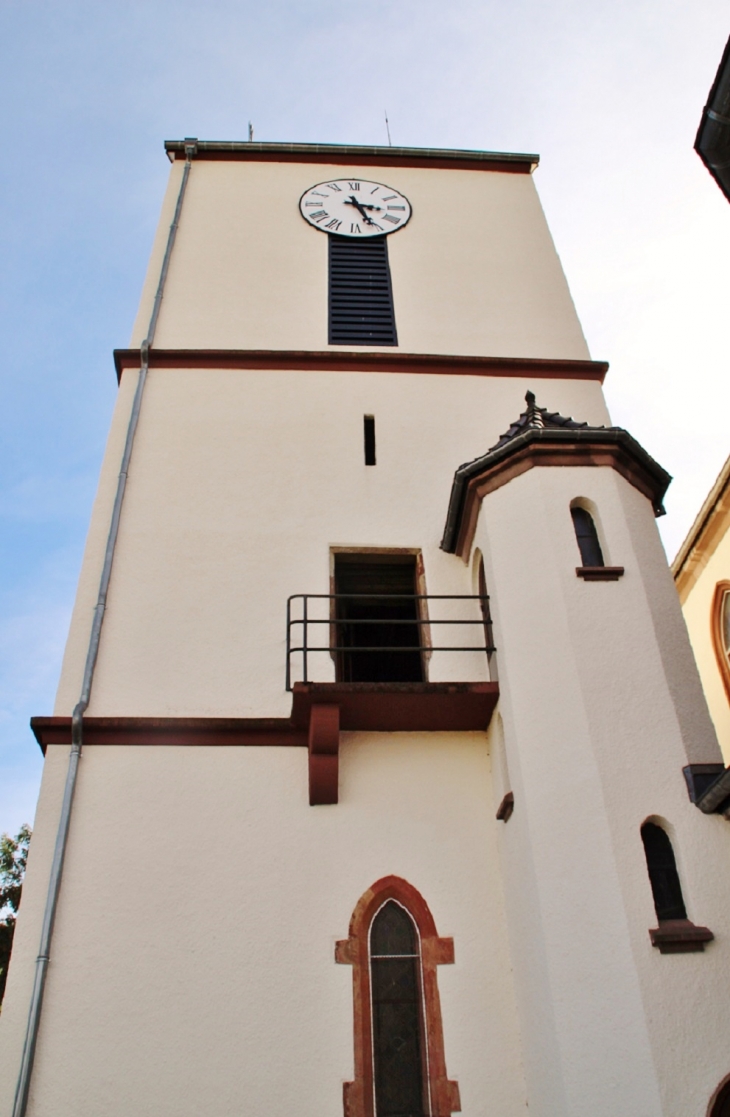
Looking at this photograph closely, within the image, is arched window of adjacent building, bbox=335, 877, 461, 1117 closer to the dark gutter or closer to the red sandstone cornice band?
the dark gutter

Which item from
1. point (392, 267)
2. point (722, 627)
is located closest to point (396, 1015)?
point (722, 627)

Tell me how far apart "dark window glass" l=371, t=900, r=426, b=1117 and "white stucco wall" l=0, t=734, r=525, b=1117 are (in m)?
0.20

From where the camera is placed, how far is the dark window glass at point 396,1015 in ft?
19.9

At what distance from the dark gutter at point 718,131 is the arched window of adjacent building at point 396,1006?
5.88m

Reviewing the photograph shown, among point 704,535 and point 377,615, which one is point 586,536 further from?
point 704,535

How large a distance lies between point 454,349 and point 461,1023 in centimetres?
758

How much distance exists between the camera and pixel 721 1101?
5168mm

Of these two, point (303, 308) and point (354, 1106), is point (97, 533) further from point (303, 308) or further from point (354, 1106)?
point (354, 1106)

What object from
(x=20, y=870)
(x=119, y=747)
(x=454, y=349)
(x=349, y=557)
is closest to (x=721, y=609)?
(x=454, y=349)

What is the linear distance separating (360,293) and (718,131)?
5.98m

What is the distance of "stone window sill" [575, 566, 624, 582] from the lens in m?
7.07

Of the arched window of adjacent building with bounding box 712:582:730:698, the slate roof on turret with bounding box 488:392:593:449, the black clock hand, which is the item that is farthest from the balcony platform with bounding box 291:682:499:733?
the black clock hand

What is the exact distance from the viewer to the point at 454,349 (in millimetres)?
11227

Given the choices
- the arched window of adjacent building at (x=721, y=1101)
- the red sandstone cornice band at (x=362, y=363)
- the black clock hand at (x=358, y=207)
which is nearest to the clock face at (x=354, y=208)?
the black clock hand at (x=358, y=207)
